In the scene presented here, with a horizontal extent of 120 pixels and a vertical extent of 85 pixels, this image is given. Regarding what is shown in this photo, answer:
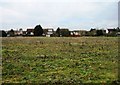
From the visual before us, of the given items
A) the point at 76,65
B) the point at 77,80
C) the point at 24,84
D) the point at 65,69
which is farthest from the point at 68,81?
the point at 76,65

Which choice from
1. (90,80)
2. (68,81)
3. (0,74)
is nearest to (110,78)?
(90,80)

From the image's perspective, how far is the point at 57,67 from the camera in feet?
51.2

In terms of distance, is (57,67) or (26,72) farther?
(57,67)

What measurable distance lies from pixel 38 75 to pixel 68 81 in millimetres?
2036

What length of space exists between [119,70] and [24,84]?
5.60 m

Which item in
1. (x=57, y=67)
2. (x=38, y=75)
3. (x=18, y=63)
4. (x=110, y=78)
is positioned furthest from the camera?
(x=18, y=63)

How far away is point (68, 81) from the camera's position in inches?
475

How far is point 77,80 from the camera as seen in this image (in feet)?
40.3

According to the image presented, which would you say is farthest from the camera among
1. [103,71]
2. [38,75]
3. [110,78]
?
[103,71]

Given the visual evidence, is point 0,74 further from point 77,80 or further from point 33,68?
point 77,80

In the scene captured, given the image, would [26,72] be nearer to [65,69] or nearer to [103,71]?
[65,69]

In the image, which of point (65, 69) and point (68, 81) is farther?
point (65, 69)

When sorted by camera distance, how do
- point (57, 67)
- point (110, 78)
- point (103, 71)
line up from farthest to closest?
point (57, 67), point (103, 71), point (110, 78)

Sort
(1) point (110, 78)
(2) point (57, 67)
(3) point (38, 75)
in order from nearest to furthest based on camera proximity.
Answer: (1) point (110, 78) < (3) point (38, 75) < (2) point (57, 67)
